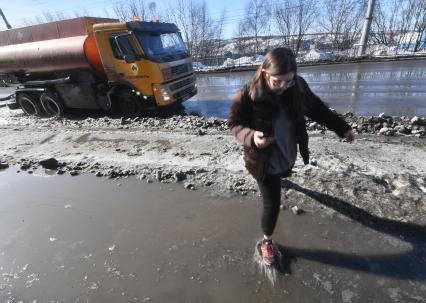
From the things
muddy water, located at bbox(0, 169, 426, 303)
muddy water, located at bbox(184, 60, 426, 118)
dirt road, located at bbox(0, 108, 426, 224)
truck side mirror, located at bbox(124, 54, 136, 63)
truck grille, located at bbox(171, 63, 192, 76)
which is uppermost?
truck side mirror, located at bbox(124, 54, 136, 63)

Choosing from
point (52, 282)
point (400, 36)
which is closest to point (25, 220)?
point (52, 282)

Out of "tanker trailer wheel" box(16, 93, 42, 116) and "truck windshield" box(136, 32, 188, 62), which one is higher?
"truck windshield" box(136, 32, 188, 62)

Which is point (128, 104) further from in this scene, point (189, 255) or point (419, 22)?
point (419, 22)

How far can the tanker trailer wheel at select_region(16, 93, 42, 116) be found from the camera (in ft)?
32.8

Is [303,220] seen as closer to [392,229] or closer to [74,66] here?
[392,229]

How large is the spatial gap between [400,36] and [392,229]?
2511 centimetres

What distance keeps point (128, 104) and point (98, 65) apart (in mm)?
1342

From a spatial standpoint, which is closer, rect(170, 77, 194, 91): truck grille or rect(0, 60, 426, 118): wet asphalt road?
rect(0, 60, 426, 118): wet asphalt road

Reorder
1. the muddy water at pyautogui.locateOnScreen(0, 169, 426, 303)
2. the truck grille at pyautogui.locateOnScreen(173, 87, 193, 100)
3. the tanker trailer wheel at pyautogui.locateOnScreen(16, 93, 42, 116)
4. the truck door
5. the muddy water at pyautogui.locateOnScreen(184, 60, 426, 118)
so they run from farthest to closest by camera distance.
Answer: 1. the tanker trailer wheel at pyautogui.locateOnScreen(16, 93, 42, 116)
2. the truck grille at pyautogui.locateOnScreen(173, 87, 193, 100)
3. the muddy water at pyautogui.locateOnScreen(184, 60, 426, 118)
4. the truck door
5. the muddy water at pyautogui.locateOnScreen(0, 169, 426, 303)

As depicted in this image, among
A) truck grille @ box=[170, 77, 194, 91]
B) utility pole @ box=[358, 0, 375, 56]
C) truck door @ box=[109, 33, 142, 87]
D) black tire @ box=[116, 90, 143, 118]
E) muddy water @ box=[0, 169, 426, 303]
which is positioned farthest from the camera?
utility pole @ box=[358, 0, 375, 56]

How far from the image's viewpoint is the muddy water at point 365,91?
25.2 ft

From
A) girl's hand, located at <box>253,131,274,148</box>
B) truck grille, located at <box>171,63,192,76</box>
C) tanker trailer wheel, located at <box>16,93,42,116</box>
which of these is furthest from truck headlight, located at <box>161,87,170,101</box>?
girl's hand, located at <box>253,131,274,148</box>

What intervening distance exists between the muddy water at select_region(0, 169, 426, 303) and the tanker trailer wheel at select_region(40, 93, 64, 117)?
247 inches

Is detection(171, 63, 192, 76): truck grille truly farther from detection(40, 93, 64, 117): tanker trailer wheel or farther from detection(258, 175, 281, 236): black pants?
detection(258, 175, 281, 236): black pants
